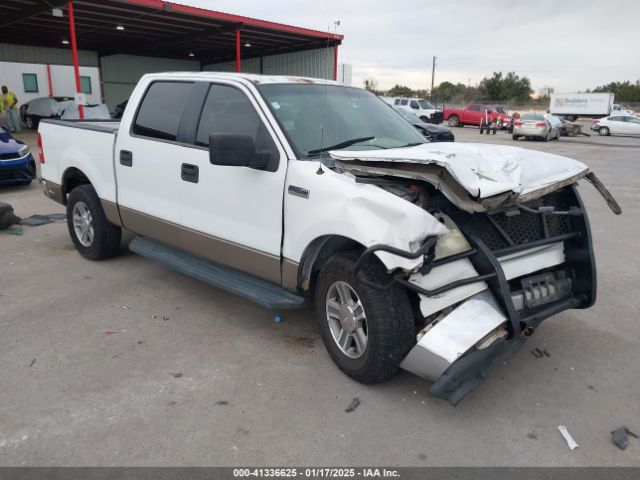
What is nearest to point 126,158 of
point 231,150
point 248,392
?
point 231,150

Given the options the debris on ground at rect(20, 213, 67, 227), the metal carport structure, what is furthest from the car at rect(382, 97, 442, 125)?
the debris on ground at rect(20, 213, 67, 227)

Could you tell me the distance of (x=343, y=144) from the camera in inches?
161

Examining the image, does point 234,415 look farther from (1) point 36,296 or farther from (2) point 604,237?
(2) point 604,237

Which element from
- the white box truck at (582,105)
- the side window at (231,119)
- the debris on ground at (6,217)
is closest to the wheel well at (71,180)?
the debris on ground at (6,217)

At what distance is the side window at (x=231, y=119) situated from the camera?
3902 millimetres

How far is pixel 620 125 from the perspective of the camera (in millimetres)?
32125

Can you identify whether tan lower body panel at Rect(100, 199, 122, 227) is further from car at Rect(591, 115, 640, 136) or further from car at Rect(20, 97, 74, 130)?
car at Rect(591, 115, 640, 136)

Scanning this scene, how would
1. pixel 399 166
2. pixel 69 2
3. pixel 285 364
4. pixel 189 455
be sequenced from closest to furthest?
pixel 189 455 → pixel 399 166 → pixel 285 364 → pixel 69 2

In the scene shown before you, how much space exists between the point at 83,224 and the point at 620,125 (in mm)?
34071

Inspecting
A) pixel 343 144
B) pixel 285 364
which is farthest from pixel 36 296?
pixel 343 144

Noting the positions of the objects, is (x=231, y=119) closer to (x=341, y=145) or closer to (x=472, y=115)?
(x=341, y=145)

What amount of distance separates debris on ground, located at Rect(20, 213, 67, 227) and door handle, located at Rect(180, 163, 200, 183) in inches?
165

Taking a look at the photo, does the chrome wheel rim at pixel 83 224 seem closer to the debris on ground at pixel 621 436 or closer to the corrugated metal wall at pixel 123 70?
the debris on ground at pixel 621 436

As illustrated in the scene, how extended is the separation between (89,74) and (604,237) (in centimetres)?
3586
